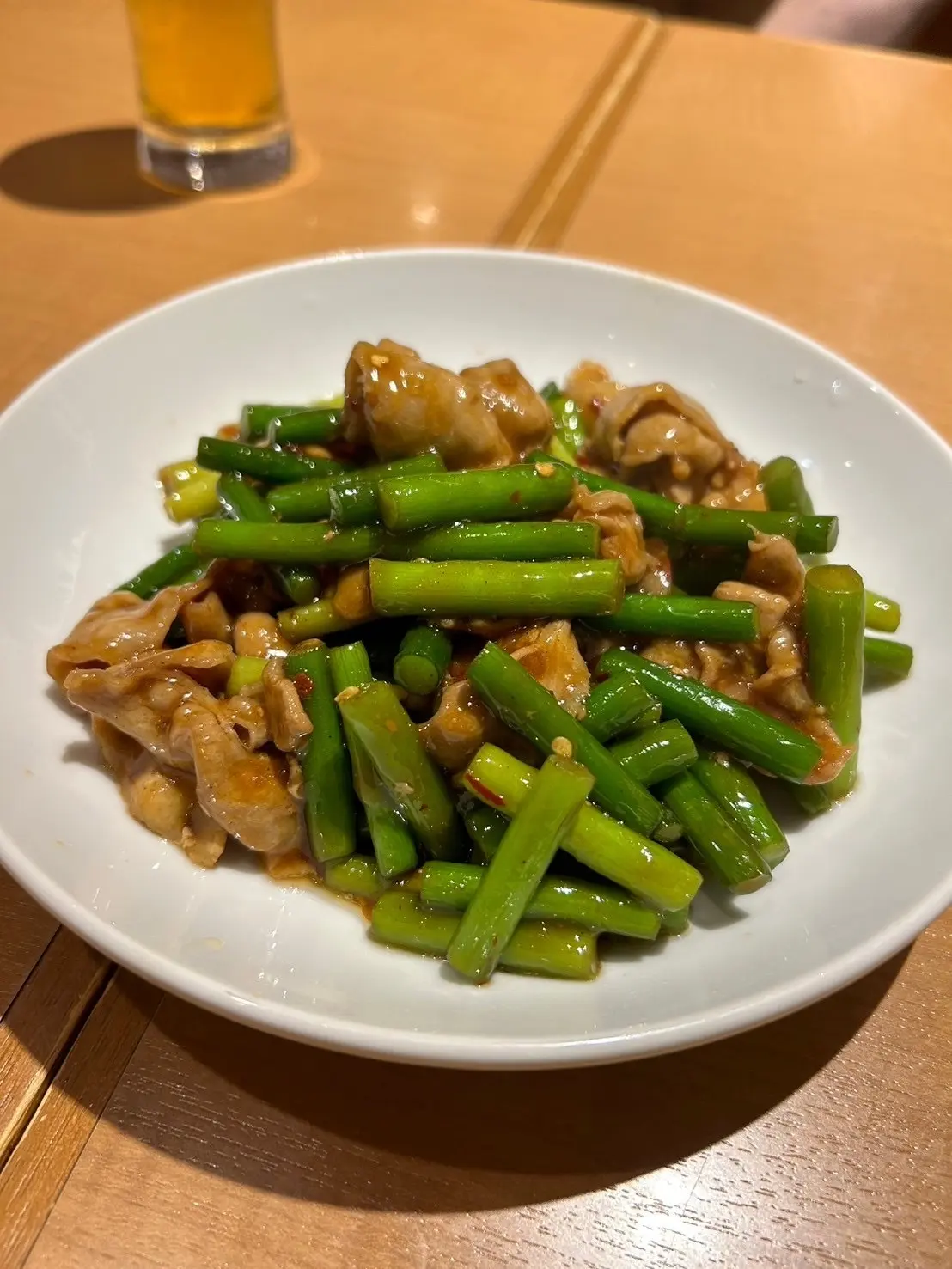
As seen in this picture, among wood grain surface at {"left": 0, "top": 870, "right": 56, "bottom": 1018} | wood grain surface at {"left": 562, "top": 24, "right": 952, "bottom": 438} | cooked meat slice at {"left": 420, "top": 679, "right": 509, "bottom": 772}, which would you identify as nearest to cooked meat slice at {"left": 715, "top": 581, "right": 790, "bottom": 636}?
cooked meat slice at {"left": 420, "top": 679, "right": 509, "bottom": 772}

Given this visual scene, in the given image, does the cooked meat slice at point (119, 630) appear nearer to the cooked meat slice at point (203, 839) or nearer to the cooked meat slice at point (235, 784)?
the cooked meat slice at point (235, 784)

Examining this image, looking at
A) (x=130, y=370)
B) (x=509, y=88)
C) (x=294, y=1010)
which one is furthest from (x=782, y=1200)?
(x=509, y=88)

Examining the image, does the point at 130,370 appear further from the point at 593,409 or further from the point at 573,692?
the point at 573,692

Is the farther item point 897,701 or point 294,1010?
point 897,701

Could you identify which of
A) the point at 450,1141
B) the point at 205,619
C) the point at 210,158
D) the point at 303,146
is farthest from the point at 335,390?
the point at 450,1141

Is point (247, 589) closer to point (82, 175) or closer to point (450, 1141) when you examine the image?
point (450, 1141)

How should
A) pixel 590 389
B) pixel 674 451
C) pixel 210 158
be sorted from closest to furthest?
pixel 674 451
pixel 590 389
pixel 210 158
